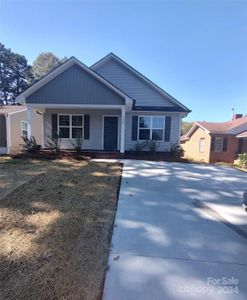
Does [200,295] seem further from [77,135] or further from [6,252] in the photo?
[77,135]

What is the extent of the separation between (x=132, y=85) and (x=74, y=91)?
164 inches

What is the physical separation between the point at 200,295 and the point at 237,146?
21432 mm

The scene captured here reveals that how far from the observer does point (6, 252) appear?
2.88m

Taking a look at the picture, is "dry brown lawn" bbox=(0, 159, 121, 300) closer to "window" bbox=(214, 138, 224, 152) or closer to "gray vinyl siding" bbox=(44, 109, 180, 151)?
"gray vinyl siding" bbox=(44, 109, 180, 151)

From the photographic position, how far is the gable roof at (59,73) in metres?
11.2

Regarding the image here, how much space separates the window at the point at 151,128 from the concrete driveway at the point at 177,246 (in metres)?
7.90

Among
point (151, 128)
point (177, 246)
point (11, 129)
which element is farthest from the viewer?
point (11, 129)

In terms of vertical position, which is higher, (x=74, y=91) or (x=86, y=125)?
(x=74, y=91)

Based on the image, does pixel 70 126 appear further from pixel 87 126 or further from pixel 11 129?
pixel 11 129

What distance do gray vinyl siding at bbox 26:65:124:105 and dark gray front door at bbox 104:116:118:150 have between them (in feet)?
7.33

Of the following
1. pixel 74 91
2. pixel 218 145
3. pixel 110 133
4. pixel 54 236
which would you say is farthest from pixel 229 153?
pixel 54 236

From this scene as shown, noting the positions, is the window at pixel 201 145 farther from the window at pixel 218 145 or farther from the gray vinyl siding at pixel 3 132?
the gray vinyl siding at pixel 3 132

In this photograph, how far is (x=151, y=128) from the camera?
13.7 metres

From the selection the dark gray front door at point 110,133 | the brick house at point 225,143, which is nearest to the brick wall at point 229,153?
the brick house at point 225,143
